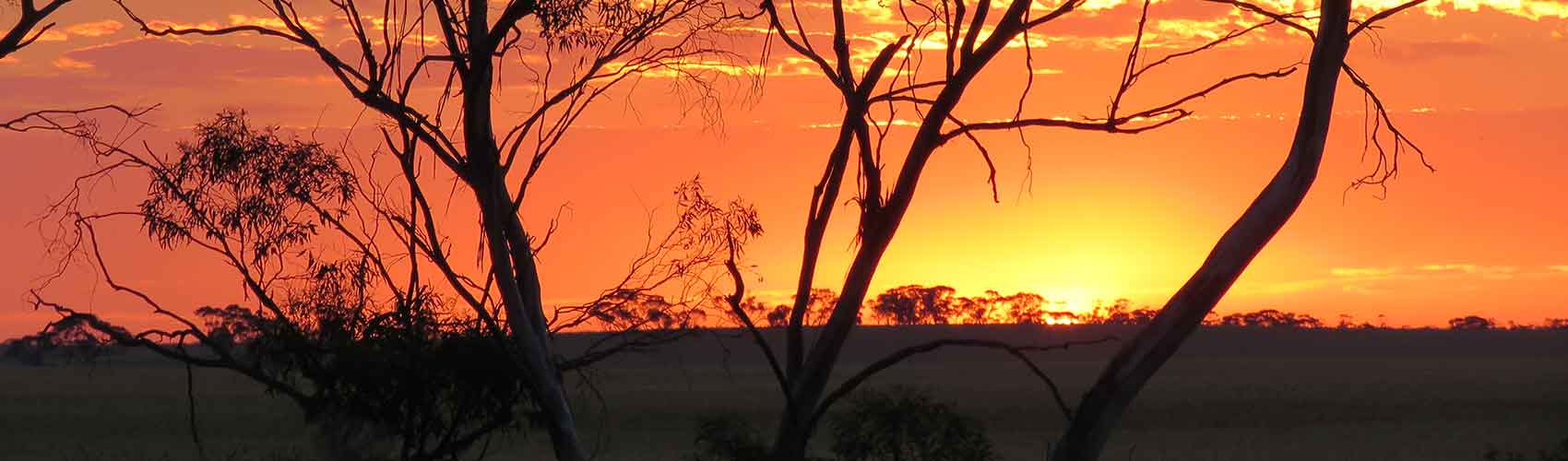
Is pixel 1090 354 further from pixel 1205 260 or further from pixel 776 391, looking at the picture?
pixel 1205 260

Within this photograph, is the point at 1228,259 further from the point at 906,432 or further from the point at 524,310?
the point at 524,310

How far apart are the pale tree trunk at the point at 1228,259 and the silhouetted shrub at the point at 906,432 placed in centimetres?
237

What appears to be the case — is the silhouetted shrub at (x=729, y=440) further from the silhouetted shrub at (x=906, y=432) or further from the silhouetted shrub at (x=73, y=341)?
the silhouetted shrub at (x=73, y=341)

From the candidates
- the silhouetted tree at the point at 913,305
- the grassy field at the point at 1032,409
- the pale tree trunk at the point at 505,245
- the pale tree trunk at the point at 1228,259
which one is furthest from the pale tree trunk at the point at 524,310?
the silhouetted tree at the point at 913,305

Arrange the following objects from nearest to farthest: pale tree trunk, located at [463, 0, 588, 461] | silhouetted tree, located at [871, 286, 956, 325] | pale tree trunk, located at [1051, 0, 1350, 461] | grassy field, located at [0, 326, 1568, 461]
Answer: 1. pale tree trunk, located at [1051, 0, 1350, 461]
2. pale tree trunk, located at [463, 0, 588, 461]
3. grassy field, located at [0, 326, 1568, 461]
4. silhouetted tree, located at [871, 286, 956, 325]

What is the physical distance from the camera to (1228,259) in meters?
6.61

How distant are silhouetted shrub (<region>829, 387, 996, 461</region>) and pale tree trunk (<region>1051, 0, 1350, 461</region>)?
7.79ft

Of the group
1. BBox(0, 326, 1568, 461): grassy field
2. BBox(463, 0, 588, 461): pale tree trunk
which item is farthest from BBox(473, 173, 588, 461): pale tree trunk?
BBox(0, 326, 1568, 461): grassy field

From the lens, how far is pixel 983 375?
2053 inches

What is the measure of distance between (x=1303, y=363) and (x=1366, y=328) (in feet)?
76.5

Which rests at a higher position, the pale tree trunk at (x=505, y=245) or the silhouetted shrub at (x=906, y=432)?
the pale tree trunk at (x=505, y=245)

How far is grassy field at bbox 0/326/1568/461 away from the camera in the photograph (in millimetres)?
29844

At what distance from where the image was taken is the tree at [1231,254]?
253 inches

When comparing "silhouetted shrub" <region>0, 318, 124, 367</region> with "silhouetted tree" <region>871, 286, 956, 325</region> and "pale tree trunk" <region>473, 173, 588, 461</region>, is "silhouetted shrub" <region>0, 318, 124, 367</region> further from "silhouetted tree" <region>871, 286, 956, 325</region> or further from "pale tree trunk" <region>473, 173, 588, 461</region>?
"silhouetted tree" <region>871, 286, 956, 325</region>
